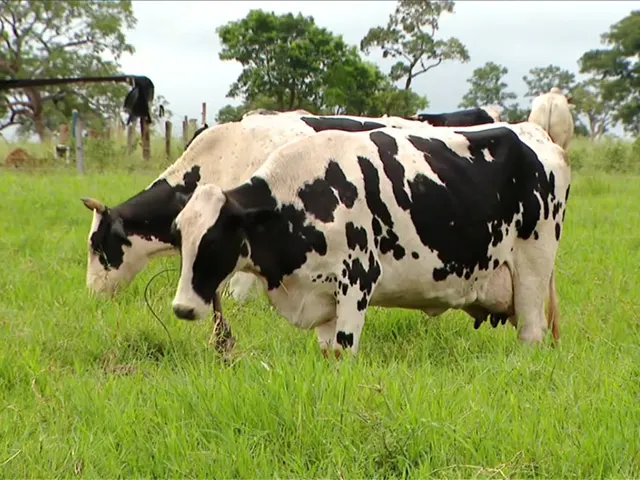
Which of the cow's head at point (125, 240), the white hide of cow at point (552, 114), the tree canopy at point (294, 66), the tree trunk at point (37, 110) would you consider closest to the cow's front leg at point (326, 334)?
the cow's head at point (125, 240)

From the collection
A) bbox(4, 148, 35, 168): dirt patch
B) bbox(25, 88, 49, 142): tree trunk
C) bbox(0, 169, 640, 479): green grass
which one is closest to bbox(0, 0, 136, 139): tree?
bbox(25, 88, 49, 142): tree trunk

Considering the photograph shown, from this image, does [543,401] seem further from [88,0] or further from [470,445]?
[88,0]

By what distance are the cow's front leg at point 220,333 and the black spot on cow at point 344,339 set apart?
2.03 ft

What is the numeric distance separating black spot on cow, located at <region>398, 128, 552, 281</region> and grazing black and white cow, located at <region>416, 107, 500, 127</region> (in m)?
5.44

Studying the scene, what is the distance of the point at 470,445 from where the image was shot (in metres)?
3.06

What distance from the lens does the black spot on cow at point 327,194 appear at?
4.45 metres

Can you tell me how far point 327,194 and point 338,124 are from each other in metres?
2.98

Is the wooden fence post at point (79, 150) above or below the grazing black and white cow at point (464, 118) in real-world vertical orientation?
below

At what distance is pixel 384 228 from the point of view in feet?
15.1

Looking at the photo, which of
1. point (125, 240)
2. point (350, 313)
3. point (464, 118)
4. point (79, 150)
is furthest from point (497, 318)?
point (79, 150)

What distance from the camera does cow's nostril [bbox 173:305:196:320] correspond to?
4156mm

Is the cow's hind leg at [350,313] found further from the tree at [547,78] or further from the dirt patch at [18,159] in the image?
the tree at [547,78]

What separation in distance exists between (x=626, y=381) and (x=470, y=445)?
1.13 meters

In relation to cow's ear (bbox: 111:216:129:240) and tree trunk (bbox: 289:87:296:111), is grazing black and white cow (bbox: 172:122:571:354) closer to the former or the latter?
cow's ear (bbox: 111:216:129:240)
